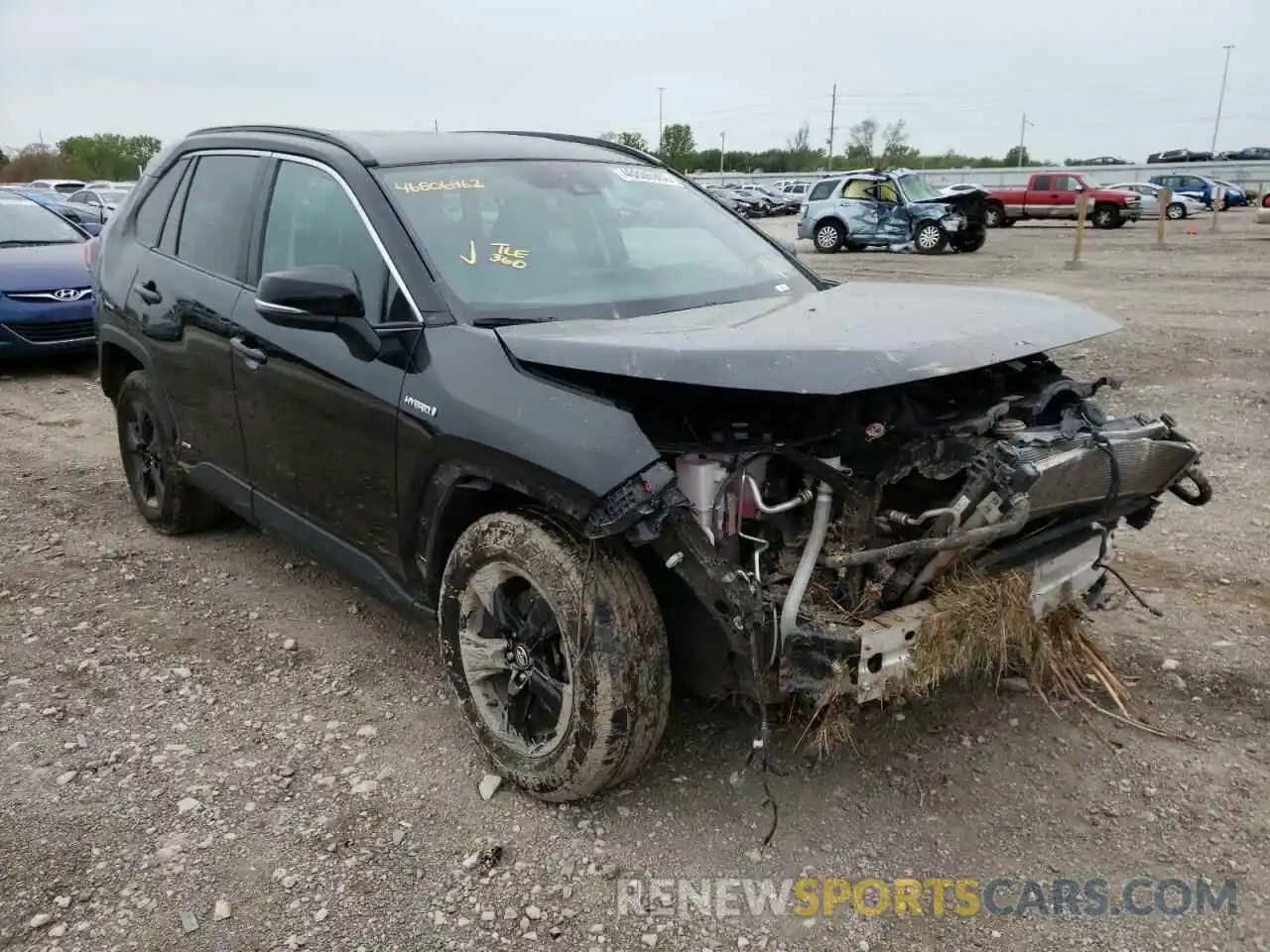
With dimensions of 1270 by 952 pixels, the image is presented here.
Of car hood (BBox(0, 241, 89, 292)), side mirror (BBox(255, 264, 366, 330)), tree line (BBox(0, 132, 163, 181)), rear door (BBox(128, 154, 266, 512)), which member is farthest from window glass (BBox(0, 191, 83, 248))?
tree line (BBox(0, 132, 163, 181))

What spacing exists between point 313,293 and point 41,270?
24.5ft

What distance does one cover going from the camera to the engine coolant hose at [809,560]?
2.50 metres

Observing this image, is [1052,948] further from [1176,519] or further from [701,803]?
[1176,519]

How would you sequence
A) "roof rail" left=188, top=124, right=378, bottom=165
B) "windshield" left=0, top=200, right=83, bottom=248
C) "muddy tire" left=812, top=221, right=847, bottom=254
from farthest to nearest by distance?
"muddy tire" left=812, top=221, right=847, bottom=254 < "windshield" left=0, top=200, right=83, bottom=248 < "roof rail" left=188, top=124, right=378, bottom=165

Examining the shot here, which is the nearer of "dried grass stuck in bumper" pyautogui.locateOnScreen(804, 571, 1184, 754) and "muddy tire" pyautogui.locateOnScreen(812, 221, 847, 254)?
"dried grass stuck in bumper" pyautogui.locateOnScreen(804, 571, 1184, 754)

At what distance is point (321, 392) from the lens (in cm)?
333

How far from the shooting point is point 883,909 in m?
2.54

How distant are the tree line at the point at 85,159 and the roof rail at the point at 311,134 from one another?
68.0 m

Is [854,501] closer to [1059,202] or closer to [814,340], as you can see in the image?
[814,340]

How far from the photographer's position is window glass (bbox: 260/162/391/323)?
3195 mm

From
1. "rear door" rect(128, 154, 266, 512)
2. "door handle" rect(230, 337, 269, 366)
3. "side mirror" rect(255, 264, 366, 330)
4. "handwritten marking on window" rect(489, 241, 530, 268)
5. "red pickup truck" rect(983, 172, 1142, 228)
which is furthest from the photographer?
"red pickup truck" rect(983, 172, 1142, 228)

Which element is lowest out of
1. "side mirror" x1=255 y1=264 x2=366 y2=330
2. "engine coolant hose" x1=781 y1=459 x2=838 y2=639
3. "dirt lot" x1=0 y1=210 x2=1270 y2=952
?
"dirt lot" x1=0 y1=210 x2=1270 y2=952

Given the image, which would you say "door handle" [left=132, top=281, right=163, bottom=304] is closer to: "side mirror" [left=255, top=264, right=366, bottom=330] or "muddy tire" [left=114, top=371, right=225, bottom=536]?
"muddy tire" [left=114, top=371, right=225, bottom=536]

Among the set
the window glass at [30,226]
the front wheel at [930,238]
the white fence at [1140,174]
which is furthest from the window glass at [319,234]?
the white fence at [1140,174]
